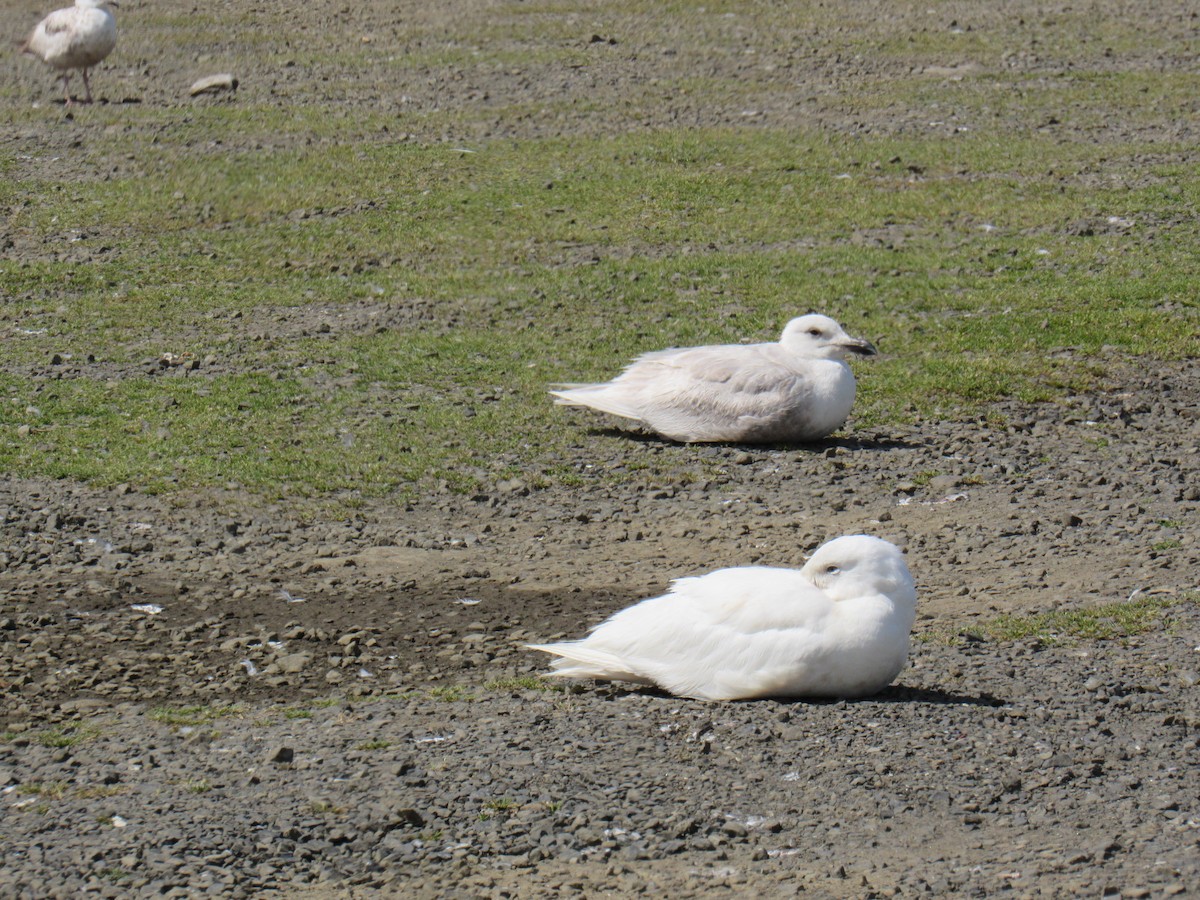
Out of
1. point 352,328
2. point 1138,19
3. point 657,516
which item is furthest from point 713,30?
point 657,516

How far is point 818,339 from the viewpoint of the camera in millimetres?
10711

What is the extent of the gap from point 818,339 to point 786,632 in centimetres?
458

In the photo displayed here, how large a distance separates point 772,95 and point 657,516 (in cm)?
1196

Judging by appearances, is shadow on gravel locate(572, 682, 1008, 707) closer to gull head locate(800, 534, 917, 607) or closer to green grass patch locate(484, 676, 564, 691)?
green grass patch locate(484, 676, 564, 691)

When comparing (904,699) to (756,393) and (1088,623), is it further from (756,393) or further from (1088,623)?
(756,393)

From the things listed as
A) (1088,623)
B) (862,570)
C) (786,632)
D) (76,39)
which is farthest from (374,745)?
(76,39)

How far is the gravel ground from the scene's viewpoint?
17.4 ft

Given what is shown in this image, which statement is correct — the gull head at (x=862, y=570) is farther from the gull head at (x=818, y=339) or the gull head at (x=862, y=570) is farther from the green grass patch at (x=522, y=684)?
the gull head at (x=818, y=339)

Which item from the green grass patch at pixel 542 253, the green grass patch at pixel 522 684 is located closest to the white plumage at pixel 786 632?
the green grass patch at pixel 522 684

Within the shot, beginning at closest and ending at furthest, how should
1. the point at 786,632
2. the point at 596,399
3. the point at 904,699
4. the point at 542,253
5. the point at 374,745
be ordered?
the point at 374,745, the point at 786,632, the point at 904,699, the point at 596,399, the point at 542,253

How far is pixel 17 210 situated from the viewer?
16.8 meters

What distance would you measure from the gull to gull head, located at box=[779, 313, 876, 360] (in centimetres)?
1299

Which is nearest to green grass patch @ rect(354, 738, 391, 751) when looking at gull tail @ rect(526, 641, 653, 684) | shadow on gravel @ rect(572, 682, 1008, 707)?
gull tail @ rect(526, 641, 653, 684)

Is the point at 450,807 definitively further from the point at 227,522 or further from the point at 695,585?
the point at 227,522
